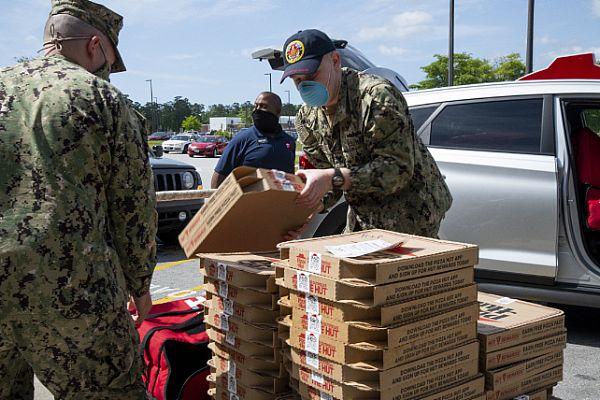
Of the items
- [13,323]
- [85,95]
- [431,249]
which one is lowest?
[13,323]

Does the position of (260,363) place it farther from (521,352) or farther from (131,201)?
(521,352)

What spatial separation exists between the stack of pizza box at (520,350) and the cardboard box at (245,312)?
0.81 m

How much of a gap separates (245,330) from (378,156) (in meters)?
0.93

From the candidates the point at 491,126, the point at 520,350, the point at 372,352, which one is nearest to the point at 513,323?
the point at 520,350

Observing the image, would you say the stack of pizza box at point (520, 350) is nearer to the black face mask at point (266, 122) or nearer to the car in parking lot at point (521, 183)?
the car in parking lot at point (521, 183)

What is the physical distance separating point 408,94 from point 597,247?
1.90 m

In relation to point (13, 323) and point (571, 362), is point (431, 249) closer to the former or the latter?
point (13, 323)

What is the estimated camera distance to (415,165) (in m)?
2.75

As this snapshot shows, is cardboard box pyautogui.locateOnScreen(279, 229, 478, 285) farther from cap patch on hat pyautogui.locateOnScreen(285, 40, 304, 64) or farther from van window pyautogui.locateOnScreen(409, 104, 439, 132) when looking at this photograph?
van window pyautogui.locateOnScreen(409, 104, 439, 132)

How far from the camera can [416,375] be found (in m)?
1.96

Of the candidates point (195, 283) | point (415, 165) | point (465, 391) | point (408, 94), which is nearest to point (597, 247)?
point (408, 94)

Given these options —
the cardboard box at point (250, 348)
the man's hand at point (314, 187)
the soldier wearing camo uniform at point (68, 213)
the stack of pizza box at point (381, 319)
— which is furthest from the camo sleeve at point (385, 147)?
the soldier wearing camo uniform at point (68, 213)

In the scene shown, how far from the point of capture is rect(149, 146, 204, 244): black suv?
7.29 meters

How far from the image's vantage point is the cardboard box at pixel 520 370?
2.23 metres
